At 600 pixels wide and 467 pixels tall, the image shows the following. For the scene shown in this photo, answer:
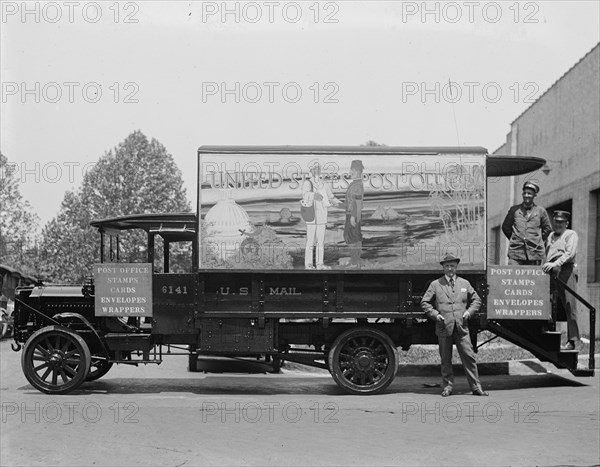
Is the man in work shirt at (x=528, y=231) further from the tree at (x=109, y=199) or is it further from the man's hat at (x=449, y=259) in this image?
the tree at (x=109, y=199)

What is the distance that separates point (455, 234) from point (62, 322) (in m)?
5.35

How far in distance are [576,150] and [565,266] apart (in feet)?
39.5

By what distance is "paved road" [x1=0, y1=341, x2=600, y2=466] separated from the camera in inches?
274

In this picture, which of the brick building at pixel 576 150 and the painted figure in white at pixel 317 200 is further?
the brick building at pixel 576 150

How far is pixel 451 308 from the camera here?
1032cm

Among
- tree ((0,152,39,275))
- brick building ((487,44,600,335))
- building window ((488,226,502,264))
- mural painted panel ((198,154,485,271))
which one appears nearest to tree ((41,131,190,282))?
tree ((0,152,39,275))

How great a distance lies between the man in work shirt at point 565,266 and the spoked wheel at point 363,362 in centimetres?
243

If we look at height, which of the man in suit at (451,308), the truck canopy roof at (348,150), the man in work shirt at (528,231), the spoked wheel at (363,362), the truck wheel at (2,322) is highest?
the truck canopy roof at (348,150)

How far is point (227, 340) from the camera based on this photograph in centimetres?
1065

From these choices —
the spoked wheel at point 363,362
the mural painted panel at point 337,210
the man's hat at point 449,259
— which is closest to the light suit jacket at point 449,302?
the man's hat at point 449,259

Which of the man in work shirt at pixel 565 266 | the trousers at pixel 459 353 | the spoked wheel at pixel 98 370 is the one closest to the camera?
the trousers at pixel 459 353

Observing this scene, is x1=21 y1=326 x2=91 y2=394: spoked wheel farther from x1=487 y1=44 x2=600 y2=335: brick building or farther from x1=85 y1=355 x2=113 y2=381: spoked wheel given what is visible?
x1=487 y1=44 x2=600 y2=335: brick building

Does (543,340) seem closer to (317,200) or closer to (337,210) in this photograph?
(337,210)

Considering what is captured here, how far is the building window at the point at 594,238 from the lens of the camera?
2094 cm
